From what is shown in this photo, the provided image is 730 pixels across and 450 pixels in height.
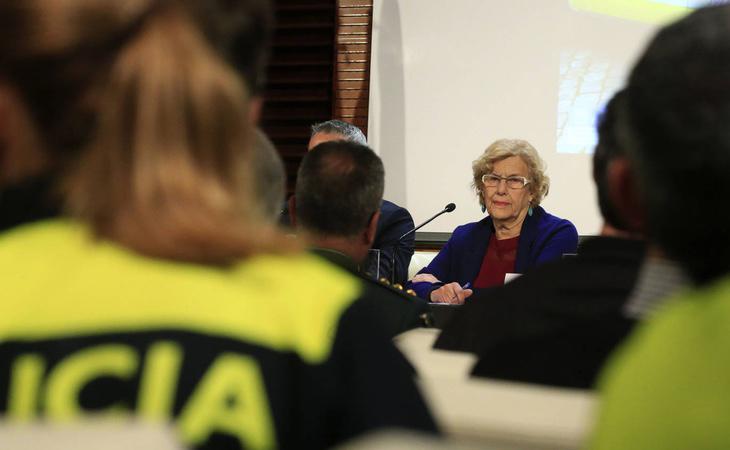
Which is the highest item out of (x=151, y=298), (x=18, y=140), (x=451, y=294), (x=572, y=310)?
(x=18, y=140)

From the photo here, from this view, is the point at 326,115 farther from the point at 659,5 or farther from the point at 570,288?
the point at 570,288

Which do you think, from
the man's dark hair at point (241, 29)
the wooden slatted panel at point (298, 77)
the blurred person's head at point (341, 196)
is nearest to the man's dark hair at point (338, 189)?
the blurred person's head at point (341, 196)

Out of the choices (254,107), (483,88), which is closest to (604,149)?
(254,107)

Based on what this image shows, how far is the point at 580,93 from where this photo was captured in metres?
5.16

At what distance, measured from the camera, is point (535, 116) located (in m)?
5.25

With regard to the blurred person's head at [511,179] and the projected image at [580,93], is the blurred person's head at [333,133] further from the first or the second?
the projected image at [580,93]

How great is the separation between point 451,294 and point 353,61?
286cm

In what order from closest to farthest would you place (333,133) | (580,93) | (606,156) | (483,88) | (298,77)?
(606,156)
(333,133)
(580,93)
(483,88)
(298,77)

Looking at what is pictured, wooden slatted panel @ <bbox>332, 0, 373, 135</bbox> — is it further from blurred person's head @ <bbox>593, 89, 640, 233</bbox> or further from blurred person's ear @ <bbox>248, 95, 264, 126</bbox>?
blurred person's ear @ <bbox>248, 95, 264, 126</bbox>

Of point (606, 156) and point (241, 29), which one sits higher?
point (241, 29)

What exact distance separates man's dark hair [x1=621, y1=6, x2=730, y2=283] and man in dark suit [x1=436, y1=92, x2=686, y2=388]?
0.07 meters

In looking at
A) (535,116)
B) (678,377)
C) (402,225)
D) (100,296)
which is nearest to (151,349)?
(100,296)

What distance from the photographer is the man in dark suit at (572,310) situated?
2.72 ft

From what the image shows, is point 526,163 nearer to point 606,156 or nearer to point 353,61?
point 353,61
